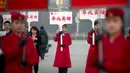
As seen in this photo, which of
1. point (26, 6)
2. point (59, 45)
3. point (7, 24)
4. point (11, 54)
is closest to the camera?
point (26, 6)

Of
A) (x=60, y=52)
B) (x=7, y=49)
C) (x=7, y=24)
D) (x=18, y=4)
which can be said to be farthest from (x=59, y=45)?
(x=18, y=4)

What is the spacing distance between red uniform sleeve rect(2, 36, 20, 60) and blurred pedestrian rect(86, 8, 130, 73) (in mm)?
1221

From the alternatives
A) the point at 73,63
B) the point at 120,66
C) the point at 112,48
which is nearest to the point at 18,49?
the point at 112,48

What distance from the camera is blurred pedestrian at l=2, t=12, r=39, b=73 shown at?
496 centimetres

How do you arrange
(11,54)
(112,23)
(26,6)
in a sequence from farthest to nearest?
(11,54) → (26,6) → (112,23)

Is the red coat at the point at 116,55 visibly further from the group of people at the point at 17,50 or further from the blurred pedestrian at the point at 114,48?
the group of people at the point at 17,50

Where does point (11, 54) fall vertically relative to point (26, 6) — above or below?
below

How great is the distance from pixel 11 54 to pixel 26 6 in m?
0.93

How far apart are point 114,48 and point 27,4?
3.26 feet

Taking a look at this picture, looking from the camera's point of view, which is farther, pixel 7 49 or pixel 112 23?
pixel 7 49

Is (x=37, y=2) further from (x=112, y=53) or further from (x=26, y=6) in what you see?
(x=112, y=53)

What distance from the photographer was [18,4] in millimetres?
4281

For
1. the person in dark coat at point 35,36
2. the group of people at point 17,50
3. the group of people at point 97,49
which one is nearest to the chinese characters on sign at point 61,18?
the person in dark coat at point 35,36

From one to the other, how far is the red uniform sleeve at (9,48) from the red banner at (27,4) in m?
0.77
